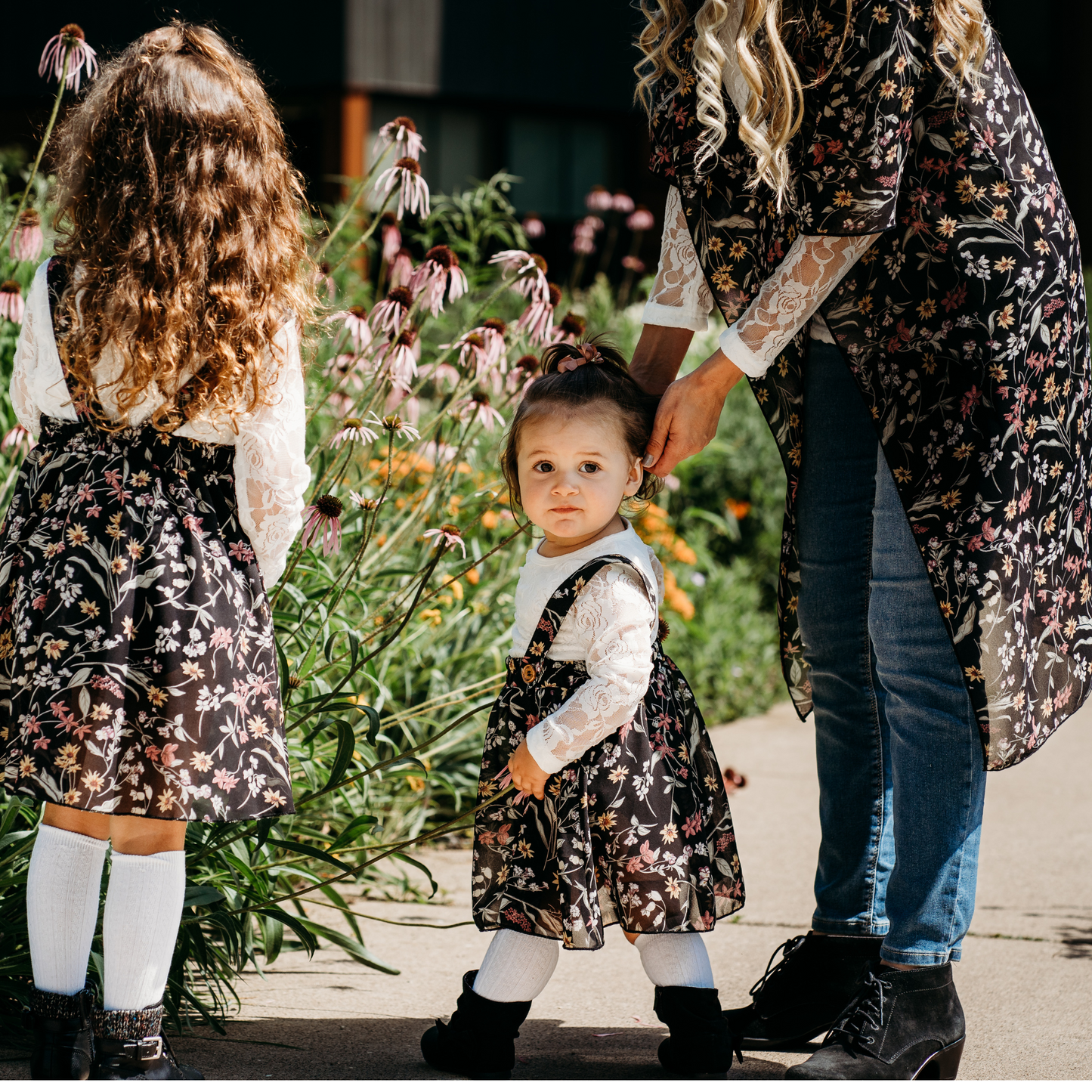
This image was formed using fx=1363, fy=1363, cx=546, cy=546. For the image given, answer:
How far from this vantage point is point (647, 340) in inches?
92.1

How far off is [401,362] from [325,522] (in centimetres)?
42

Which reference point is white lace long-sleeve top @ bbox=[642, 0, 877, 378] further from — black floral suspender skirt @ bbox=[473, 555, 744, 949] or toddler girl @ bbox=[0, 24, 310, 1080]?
toddler girl @ bbox=[0, 24, 310, 1080]

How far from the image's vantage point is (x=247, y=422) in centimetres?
207

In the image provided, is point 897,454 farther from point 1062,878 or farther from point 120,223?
point 1062,878

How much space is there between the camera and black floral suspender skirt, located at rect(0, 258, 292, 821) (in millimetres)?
1943

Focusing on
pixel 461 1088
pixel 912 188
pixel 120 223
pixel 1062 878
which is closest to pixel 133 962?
pixel 461 1088

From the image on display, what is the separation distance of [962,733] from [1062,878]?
146cm

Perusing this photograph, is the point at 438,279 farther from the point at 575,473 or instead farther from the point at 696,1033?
the point at 696,1033

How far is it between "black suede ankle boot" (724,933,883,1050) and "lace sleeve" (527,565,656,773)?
0.61 metres

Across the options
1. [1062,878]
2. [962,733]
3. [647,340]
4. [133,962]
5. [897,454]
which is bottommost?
[1062,878]

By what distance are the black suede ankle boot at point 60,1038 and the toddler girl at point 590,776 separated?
20.8 inches

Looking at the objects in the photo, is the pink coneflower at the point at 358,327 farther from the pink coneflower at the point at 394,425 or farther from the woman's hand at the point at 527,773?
the woman's hand at the point at 527,773

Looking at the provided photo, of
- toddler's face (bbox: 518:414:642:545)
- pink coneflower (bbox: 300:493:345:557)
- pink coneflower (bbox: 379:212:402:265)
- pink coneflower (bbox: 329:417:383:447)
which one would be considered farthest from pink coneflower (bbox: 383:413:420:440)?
pink coneflower (bbox: 379:212:402:265)

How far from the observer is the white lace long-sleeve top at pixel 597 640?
80.7 inches
